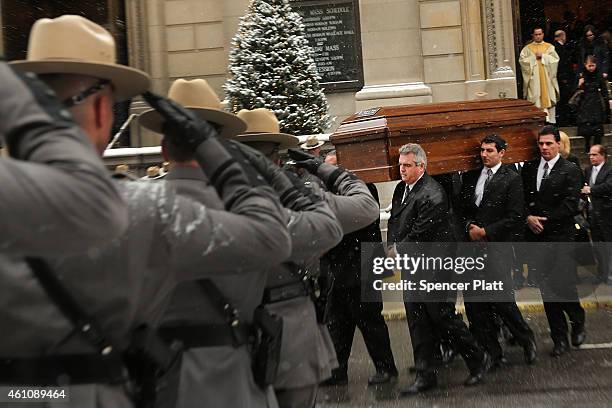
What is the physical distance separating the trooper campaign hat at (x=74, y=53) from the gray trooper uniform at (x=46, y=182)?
50 cm

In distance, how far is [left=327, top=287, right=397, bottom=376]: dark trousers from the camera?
7.93m

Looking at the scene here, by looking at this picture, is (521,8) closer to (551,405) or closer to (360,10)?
(360,10)

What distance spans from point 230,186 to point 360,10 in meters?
13.6

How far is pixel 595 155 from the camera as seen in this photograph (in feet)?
36.6

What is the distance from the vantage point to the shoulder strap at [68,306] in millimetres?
2123

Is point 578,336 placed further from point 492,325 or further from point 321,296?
point 321,296

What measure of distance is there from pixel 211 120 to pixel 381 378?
4.70 metres

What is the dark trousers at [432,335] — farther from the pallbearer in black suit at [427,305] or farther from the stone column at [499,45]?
the stone column at [499,45]

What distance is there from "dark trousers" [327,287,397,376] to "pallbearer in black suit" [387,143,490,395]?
0.31 metres

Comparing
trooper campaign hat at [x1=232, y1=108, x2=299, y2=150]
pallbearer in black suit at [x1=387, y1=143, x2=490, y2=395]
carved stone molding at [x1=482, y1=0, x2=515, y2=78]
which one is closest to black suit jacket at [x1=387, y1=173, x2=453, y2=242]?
pallbearer in black suit at [x1=387, y1=143, x2=490, y2=395]

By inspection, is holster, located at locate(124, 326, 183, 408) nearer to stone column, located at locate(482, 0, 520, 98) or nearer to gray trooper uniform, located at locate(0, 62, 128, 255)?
gray trooper uniform, located at locate(0, 62, 128, 255)

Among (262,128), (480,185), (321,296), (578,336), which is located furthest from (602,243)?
(262,128)

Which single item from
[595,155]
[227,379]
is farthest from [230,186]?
[595,155]

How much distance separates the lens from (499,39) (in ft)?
51.4
